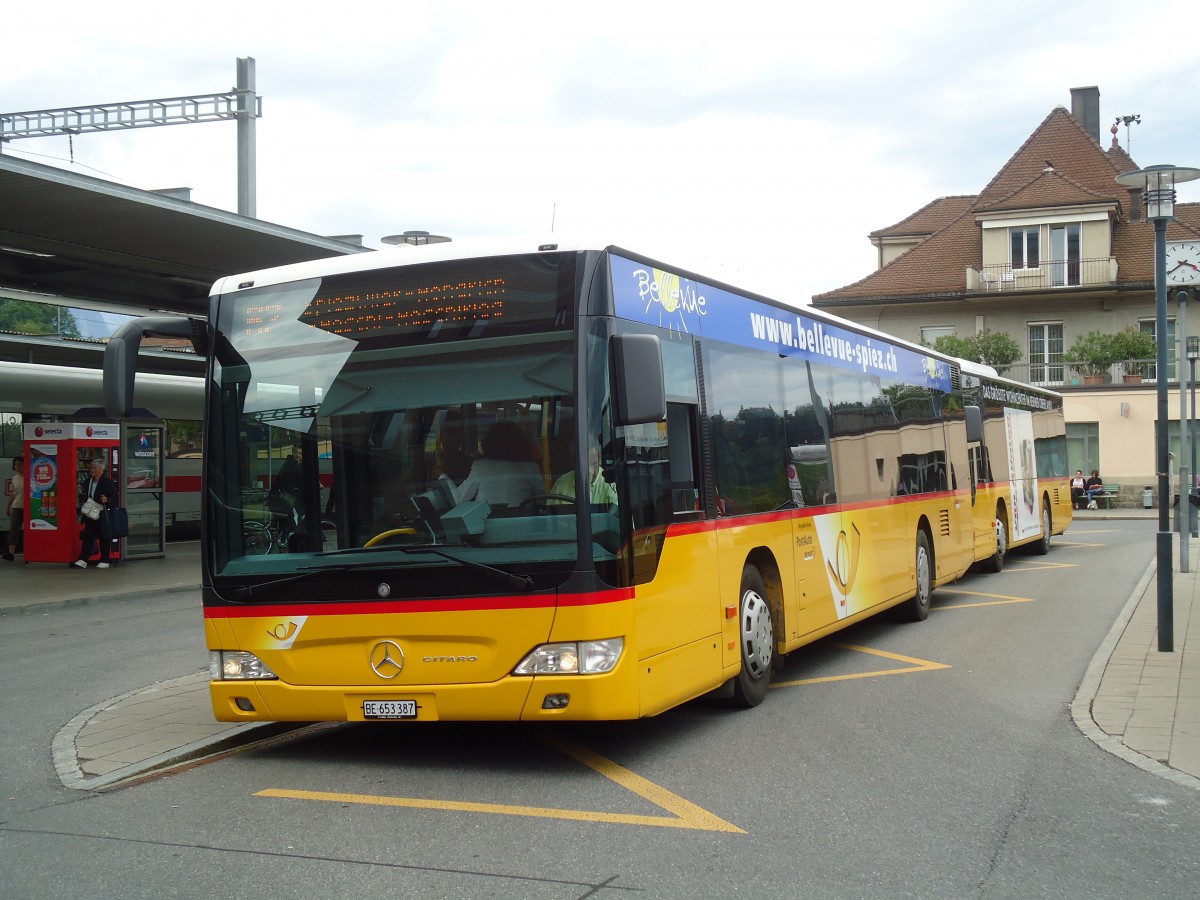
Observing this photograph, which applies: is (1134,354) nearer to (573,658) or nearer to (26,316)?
(26,316)

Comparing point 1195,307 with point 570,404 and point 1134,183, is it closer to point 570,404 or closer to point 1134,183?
point 1134,183

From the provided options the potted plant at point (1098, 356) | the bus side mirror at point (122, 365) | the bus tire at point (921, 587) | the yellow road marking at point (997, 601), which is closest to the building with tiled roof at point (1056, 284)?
the potted plant at point (1098, 356)

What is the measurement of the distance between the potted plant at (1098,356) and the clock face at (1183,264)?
31.1 m

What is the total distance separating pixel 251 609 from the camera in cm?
704

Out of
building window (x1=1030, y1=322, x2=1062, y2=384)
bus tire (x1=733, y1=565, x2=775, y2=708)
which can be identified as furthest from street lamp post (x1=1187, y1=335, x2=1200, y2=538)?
bus tire (x1=733, y1=565, x2=775, y2=708)

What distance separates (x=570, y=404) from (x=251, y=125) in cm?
1935

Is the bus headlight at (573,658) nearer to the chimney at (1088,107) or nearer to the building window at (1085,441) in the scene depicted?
the building window at (1085,441)

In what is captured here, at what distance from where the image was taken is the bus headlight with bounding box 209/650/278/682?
709 cm

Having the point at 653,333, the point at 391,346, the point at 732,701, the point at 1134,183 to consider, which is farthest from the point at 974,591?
the point at 391,346

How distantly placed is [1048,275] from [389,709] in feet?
157

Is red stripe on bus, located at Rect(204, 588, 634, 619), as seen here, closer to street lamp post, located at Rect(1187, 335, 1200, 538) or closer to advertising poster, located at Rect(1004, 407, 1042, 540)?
advertising poster, located at Rect(1004, 407, 1042, 540)

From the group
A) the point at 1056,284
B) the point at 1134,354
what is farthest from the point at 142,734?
the point at 1056,284

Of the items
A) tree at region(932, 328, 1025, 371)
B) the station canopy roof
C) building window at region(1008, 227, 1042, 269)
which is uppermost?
building window at region(1008, 227, 1042, 269)

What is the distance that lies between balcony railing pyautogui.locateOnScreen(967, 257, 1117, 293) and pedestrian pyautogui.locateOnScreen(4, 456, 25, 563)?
125ft
